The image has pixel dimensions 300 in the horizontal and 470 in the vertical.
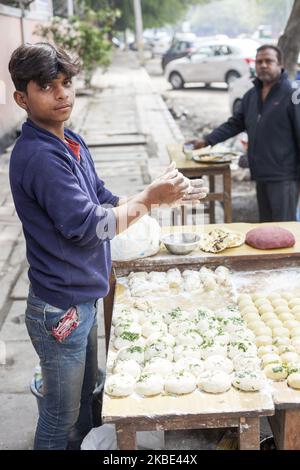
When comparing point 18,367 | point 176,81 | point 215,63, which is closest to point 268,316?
point 18,367

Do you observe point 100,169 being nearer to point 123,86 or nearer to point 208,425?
point 208,425

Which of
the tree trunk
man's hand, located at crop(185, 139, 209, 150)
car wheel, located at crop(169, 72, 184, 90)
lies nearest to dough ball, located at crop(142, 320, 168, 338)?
Result: man's hand, located at crop(185, 139, 209, 150)

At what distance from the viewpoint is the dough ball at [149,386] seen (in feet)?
7.32

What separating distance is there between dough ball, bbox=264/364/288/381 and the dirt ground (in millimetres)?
3823

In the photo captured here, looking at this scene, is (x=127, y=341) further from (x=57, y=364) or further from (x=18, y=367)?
(x=18, y=367)

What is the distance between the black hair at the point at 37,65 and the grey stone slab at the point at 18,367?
2275 millimetres

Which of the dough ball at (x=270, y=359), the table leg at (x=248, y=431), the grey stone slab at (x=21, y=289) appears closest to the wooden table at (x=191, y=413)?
the table leg at (x=248, y=431)

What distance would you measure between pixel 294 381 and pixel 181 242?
140cm

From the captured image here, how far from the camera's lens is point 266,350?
2.54 meters

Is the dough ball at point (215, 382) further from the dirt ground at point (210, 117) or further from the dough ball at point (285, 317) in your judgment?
the dirt ground at point (210, 117)

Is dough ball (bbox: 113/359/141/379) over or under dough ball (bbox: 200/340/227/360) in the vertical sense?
over

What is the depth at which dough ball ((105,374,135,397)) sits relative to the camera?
2.22 m

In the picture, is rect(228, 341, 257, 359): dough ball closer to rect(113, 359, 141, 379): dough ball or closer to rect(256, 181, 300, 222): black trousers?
rect(113, 359, 141, 379): dough ball
